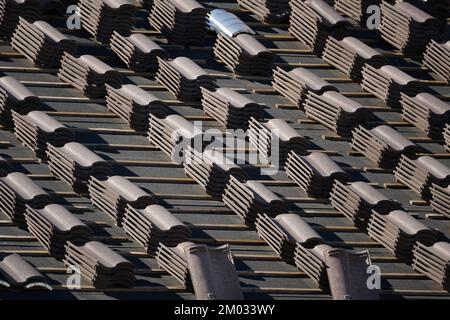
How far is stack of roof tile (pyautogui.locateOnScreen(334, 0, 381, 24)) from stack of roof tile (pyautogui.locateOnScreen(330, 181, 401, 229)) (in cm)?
1012

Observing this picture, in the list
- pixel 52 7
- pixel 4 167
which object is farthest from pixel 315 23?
pixel 4 167

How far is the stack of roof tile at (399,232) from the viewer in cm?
6141

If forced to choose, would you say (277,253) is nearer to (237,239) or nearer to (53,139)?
(237,239)

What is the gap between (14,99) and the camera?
64125 mm

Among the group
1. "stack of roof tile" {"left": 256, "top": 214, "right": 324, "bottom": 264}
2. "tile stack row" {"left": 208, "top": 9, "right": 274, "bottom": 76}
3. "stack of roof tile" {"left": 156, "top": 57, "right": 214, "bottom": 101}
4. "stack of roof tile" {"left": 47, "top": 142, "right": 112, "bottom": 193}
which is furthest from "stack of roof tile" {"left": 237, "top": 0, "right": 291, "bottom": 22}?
"stack of roof tile" {"left": 256, "top": 214, "right": 324, "bottom": 264}

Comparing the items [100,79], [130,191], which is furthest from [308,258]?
[100,79]

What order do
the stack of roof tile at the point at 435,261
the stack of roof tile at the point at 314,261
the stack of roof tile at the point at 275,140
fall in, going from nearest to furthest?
the stack of roof tile at the point at 314,261
the stack of roof tile at the point at 435,261
the stack of roof tile at the point at 275,140

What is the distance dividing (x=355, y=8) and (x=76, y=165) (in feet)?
47.2

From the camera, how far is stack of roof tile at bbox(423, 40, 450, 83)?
229 ft

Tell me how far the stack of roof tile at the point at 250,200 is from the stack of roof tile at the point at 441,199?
5.02 m

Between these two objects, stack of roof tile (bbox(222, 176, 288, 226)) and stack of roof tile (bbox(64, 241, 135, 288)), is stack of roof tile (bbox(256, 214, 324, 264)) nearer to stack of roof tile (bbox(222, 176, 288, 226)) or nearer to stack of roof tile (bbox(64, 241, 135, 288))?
stack of roof tile (bbox(222, 176, 288, 226))

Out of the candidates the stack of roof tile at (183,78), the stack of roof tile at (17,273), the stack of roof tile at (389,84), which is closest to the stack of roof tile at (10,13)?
the stack of roof tile at (183,78)

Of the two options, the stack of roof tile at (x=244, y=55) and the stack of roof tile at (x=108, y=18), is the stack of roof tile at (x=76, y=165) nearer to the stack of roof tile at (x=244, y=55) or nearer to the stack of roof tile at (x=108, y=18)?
the stack of roof tile at (x=108, y=18)

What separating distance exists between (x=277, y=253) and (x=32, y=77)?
445 inches
